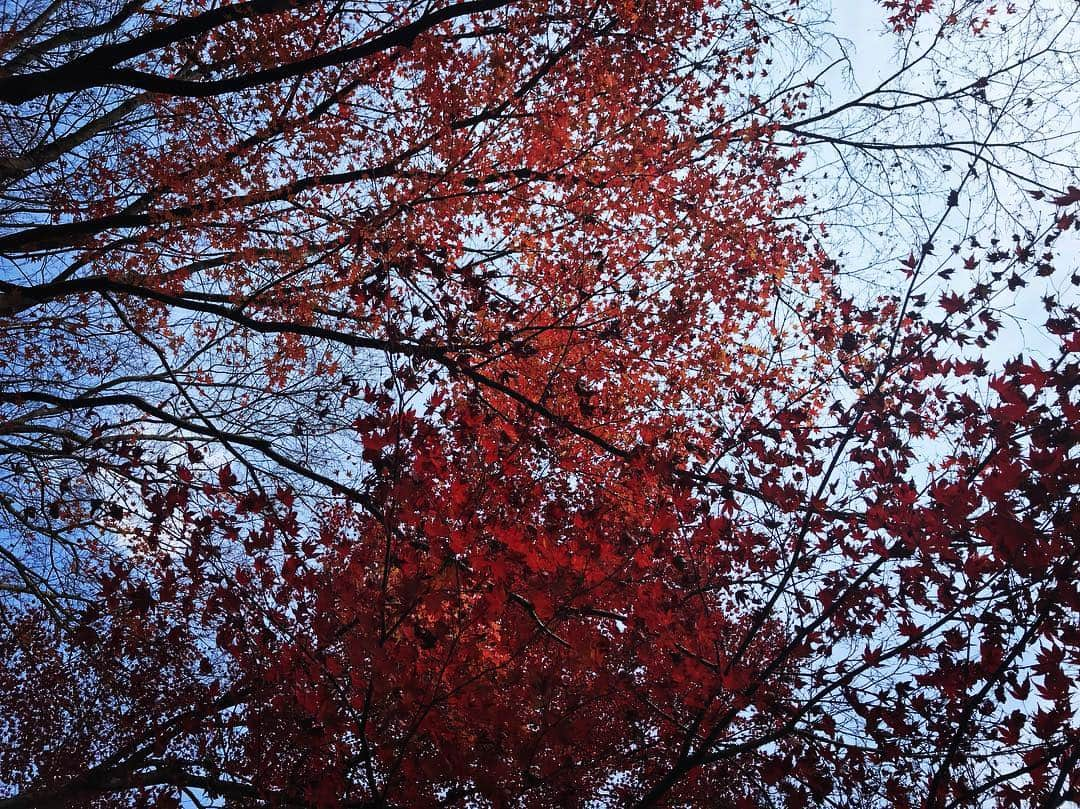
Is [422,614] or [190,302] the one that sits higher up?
[190,302]

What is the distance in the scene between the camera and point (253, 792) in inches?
215

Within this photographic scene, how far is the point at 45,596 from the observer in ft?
30.0

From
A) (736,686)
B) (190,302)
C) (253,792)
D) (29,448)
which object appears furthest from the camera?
(29,448)

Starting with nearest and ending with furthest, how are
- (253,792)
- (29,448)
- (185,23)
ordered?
1. (185,23)
2. (253,792)
3. (29,448)

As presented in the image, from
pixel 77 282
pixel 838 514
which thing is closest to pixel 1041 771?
pixel 838 514

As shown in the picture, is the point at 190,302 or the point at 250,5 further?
the point at 190,302

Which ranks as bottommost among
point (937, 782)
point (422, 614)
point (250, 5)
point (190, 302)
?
point (937, 782)

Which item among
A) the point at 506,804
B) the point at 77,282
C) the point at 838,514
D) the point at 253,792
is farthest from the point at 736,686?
the point at 77,282

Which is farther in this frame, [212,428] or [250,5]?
[212,428]

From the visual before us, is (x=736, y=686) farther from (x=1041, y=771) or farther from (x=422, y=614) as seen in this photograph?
(x=422, y=614)

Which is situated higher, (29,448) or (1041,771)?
(29,448)

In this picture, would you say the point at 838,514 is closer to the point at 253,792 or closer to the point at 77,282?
the point at 253,792

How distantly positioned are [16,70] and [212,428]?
4005 mm

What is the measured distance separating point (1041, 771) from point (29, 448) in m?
10.2
